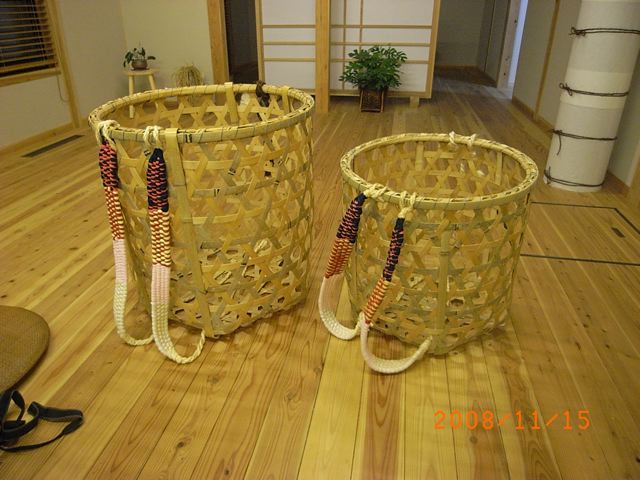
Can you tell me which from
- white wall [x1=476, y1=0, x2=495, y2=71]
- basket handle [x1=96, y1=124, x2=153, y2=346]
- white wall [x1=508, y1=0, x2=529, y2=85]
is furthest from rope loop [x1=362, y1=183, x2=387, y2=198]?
white wall [x1=476, y1=0, x2=495, y2=71]

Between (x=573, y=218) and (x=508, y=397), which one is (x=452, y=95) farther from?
(x=508, y=397)

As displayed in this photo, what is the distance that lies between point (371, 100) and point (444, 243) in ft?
10.0

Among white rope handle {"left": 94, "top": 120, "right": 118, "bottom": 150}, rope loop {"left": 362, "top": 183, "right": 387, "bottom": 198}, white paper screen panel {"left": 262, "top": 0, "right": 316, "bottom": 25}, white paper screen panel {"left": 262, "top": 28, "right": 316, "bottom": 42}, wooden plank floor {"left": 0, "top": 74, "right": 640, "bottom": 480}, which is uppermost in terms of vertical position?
white paper screen panel {"left": 262, "top": 0, "right": 316, "bottom": 25}

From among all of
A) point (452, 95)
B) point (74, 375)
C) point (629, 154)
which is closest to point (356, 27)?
point (452, 95)

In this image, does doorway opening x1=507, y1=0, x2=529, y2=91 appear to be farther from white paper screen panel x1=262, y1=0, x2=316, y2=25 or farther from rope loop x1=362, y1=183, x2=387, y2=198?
rope loop x1=362, y1=183, x2=387, y2=198

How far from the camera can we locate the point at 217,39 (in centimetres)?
378

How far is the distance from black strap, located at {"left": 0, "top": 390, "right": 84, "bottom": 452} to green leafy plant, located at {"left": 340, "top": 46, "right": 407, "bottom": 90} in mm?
3350

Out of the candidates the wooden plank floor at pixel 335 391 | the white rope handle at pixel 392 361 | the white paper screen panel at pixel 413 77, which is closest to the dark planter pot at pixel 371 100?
the white paper screen panel at pixel 413 77

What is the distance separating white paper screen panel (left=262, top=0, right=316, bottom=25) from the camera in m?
3.88

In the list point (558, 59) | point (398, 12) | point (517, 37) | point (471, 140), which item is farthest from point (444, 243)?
point (517, 37)

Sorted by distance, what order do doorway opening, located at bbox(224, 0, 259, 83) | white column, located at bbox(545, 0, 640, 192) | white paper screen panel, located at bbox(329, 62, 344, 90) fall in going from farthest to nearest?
doorway opening, located at bbox(224, 0, 259, 83)
white paper screen panel, located at bbox(329, 62, 344, 90)
white column, located at bbox(545, 0, 640, 192)

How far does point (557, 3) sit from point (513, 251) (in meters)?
3.00

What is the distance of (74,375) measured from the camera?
1.17m

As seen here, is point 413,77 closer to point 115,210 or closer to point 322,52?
point 322,52
